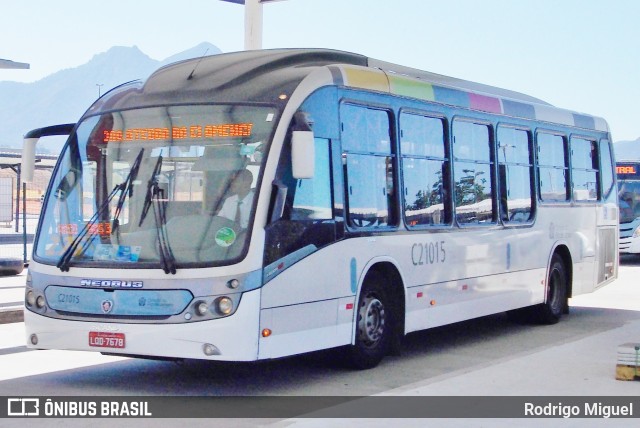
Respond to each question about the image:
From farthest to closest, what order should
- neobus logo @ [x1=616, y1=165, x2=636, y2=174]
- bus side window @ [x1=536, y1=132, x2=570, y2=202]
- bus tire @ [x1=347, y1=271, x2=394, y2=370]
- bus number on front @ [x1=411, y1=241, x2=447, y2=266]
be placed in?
neobus logo @ [x1=616, y1=165, x2=636, y2=174] → bus side window @ [x1=536, y1=132, x2=570, y2=202] → bus number on front @ [x1=411, y1=241, x2=447, y2=266] → bus tire @ [x1=347, y1=271, x2=394, y2=370]

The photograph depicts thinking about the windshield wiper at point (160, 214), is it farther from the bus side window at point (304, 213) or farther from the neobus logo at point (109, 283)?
the bus side window at point (304, 213)

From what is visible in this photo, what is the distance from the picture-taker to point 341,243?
10.5m

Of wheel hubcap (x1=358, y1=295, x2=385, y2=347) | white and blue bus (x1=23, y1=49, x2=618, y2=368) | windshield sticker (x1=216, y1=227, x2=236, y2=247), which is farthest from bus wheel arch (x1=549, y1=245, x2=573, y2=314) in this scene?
windshield sticker (x1=216, y1=227, x2=236, y2=247)

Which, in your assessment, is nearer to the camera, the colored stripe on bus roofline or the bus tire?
the bus tire

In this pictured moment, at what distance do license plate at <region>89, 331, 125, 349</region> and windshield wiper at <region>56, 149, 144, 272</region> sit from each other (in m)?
0.70

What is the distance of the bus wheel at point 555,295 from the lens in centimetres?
1556

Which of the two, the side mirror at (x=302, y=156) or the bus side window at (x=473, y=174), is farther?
the bus side window at (x=473, y=174)

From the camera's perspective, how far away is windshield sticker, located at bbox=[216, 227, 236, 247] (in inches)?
370

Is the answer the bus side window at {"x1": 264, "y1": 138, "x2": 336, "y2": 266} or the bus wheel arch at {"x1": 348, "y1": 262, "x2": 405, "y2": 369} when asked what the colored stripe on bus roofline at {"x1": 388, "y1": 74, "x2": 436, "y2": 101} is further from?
the bus wheel arch at {"x1": 348, "y1": 262, "x2": 405, "y2": 369}

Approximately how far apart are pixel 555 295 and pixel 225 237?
25.3 ft

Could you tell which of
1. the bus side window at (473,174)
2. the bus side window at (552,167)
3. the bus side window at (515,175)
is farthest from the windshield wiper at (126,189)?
the bus side window at (552,167)

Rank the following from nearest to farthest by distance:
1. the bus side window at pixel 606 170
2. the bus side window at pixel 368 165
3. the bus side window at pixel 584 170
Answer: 1. the bus side window at pixel 368 165
2. the bus side window at pixel 584 170
3. the bus side window at pixel 606 170

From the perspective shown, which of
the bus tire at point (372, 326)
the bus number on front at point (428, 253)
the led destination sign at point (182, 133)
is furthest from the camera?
the bus number on front at point (428, 253)

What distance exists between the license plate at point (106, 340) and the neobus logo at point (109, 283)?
1.34 ft
